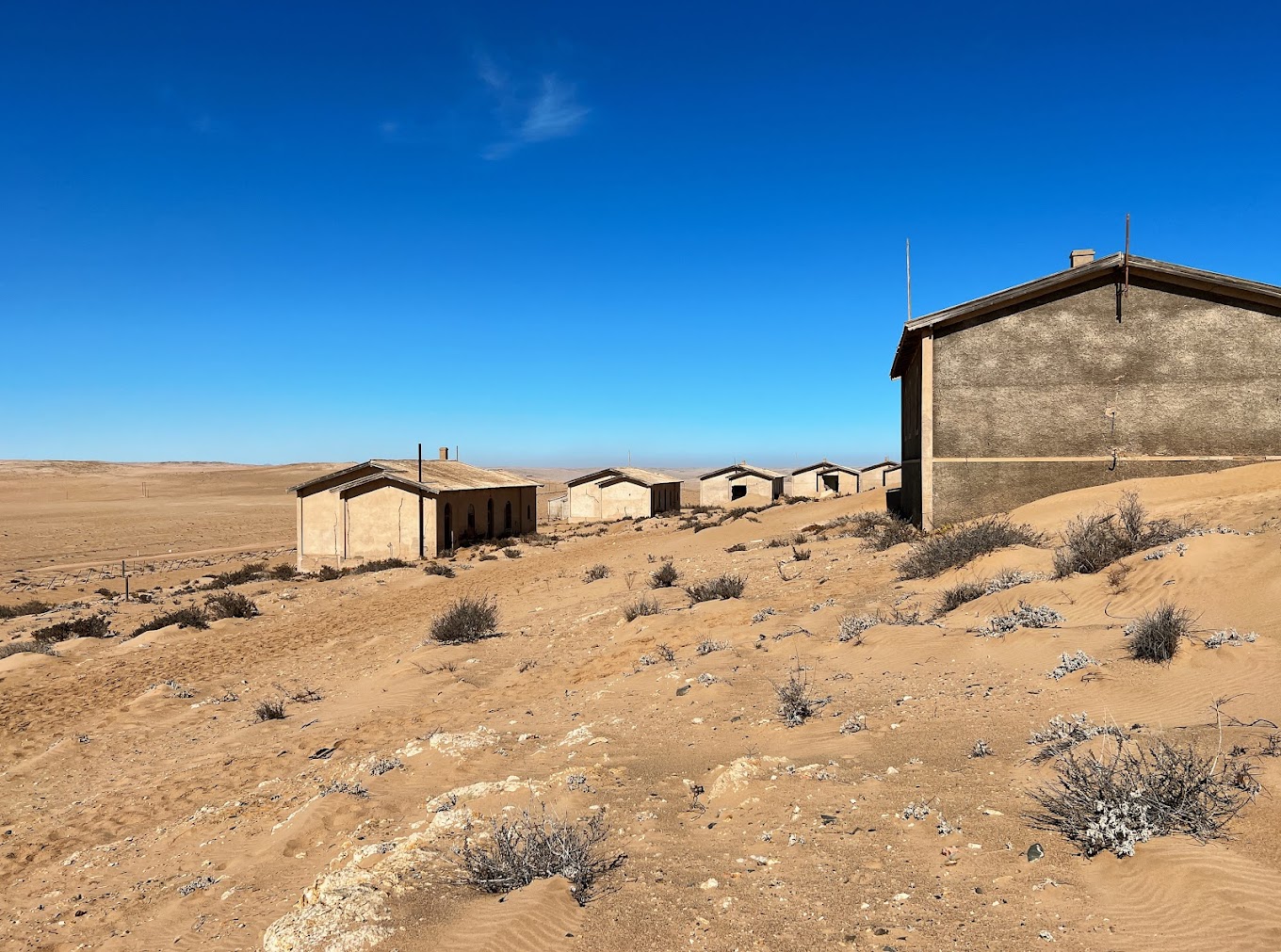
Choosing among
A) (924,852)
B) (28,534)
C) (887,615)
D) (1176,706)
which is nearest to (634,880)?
(924,852)

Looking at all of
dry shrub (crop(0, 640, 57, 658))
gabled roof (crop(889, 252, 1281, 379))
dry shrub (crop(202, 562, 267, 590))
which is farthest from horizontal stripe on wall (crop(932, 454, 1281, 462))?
dry shrub (crop(202, 562, 267, 590))

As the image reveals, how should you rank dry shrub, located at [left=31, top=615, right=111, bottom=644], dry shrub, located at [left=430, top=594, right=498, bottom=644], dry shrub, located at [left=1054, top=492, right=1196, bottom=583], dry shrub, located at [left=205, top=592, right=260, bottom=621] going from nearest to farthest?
dry shrub, located at [left=1054, top=492, right=1196, bottom=583] < dry shrub, located at [left=430, top=594, right=498, bottom=644] < dry shrub, located at [left=31, top=615, right=111, bottom=644] < dry shrub, located at [left=205, top=592, right=260, bottom=621]

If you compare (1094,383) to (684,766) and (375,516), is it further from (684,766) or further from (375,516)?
(375,516)

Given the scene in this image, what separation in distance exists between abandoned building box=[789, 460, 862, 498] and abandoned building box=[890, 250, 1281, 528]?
35.0 meters

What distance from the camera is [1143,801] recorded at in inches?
159

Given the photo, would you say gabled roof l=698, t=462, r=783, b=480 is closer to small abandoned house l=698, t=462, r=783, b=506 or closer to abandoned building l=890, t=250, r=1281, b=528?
small abandoned house l=698, t=462, r=783, b=506

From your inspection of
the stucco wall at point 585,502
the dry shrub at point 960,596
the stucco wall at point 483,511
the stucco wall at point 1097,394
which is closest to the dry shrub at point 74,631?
the stucco wall at point 483,511

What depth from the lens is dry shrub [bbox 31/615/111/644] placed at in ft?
53.7

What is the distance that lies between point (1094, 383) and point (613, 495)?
31.1 metres

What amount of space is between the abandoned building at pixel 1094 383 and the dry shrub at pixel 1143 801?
46.6 feet

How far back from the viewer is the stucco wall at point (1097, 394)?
56.4 feet

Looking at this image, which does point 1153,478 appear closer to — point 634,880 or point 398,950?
point 634,880

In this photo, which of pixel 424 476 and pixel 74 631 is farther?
pixel 424 476

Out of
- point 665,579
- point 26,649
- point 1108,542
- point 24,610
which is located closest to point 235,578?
point 24,610
